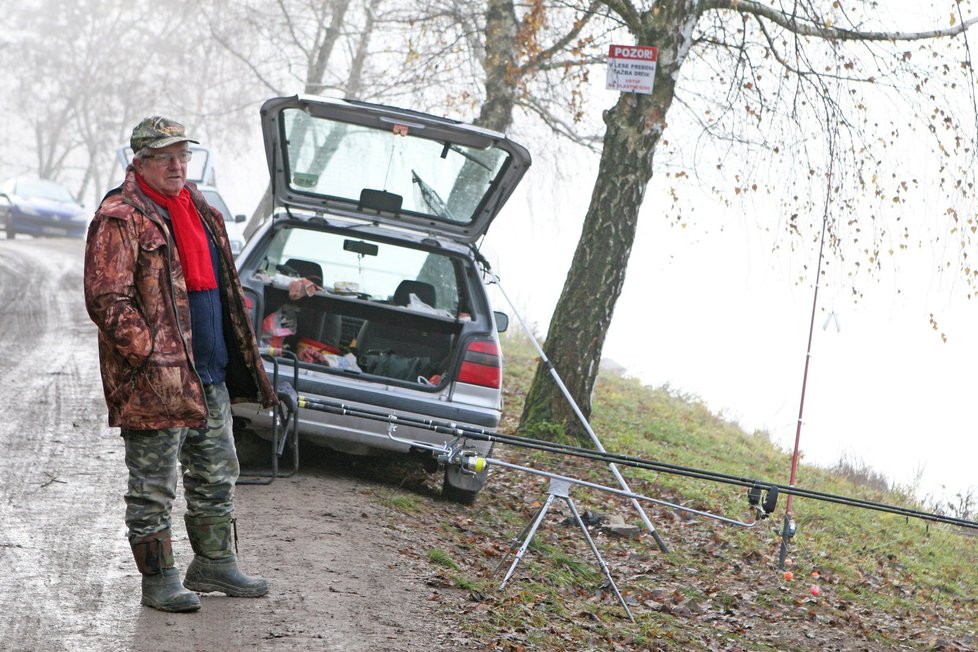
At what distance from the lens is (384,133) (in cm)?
757

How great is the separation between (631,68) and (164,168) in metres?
5.60

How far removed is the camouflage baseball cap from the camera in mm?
4422

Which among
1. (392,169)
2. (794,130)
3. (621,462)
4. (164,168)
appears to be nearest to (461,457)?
(621,462)

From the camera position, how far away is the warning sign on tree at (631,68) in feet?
30.6

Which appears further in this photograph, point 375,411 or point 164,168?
point 375,411

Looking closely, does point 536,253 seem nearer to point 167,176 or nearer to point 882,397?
point 882,397

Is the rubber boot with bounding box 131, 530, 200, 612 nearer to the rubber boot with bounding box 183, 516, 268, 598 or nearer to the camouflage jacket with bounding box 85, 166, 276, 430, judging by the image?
the rubber boot with bounding box 183, 516, 268, 598

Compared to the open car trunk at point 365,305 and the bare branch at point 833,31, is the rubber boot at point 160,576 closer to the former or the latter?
the open car trunk at point 365,305

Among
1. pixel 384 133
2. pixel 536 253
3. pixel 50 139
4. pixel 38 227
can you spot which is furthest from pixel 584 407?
pixel 50 139

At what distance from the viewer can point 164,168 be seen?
14.7 feet

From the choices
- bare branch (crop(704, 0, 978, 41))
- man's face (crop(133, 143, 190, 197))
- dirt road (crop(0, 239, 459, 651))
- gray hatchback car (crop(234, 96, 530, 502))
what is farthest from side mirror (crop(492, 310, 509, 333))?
bare branch (crop(704, 0, 978, 41))

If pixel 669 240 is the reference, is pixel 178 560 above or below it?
below

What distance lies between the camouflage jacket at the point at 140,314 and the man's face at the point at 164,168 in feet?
0.21

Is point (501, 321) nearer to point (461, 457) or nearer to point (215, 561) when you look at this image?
point (461, 457)
